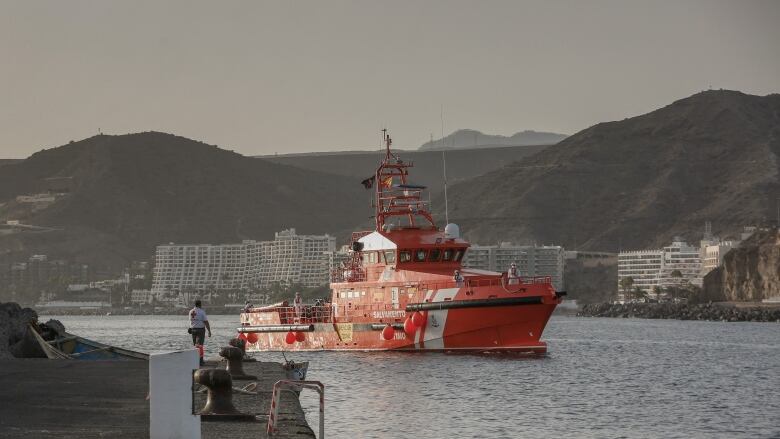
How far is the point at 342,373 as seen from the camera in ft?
155

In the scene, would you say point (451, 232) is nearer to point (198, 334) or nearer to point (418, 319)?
point (418, 319)

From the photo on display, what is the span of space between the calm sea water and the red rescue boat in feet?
2.69

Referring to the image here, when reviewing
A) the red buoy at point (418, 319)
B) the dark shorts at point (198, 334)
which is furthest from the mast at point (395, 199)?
the dark shorts at point (198, 334)

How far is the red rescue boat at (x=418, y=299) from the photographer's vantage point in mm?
53656

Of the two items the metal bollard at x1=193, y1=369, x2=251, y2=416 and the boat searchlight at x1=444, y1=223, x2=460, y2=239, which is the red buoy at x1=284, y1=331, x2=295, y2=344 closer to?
the boat searchlight at x1=444, y1=223, x2=460, y2=239

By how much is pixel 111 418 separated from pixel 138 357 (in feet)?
51.6

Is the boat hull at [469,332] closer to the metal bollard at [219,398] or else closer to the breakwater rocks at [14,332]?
the breakwater rocks at [14,332]

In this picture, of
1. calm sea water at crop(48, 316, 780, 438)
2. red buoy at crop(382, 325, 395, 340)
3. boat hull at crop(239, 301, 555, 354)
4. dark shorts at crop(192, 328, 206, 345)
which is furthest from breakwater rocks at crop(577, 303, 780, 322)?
dark shorts at crop(192, 328, 206, 345)

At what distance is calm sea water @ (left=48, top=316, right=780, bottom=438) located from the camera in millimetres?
30469

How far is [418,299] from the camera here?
2157 inches

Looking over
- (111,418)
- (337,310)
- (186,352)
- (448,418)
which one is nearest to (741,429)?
(448,418)

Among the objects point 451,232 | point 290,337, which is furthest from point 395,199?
point 290,337

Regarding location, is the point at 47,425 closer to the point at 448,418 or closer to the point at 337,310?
the point at 448,418

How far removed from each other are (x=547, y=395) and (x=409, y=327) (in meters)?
16.5
